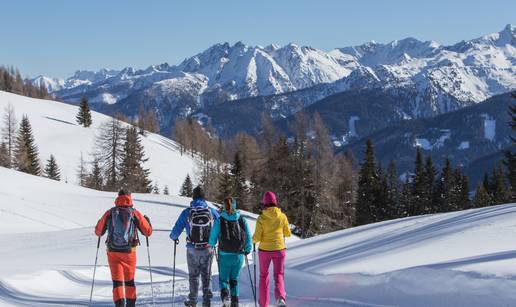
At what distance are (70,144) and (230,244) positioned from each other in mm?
87583

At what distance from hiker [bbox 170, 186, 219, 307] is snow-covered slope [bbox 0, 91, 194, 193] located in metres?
73.3

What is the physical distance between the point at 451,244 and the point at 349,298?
331 cm

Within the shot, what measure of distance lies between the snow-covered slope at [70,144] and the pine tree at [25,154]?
6548 mm

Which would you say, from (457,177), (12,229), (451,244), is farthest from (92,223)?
(457,177)

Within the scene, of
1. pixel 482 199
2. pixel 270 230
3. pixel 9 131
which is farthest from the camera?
pixel 9 131

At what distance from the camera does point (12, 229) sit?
30391mm

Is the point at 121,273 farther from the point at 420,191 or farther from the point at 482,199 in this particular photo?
the point at 482,199

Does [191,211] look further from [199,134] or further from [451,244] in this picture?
[199,134]

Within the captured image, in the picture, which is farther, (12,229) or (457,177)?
(457,177)

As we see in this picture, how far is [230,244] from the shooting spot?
10.1 meters

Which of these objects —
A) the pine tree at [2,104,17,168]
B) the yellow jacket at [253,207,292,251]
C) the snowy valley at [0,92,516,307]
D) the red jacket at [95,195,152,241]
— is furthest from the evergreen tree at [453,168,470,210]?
the pine tree at [2,104,17,168]

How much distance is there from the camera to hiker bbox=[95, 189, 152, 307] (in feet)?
32.3

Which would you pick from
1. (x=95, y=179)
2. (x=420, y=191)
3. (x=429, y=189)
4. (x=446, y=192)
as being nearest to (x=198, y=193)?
(x=420, y=191)

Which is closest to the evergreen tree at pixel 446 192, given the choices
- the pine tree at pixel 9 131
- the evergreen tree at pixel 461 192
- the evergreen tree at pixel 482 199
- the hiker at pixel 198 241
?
the evergreen tree at pixel 461 192
